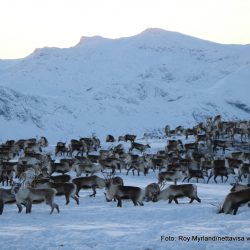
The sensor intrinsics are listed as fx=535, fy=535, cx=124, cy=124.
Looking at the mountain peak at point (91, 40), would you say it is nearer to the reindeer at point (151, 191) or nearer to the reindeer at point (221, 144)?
the reindeer at point (221, 144)

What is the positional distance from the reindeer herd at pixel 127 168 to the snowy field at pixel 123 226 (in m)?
0.46

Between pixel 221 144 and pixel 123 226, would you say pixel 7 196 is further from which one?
pixel 221 144

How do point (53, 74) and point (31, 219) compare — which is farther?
point (53, 74)

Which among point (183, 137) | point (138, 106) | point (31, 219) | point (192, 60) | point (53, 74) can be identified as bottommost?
point (31, 219)

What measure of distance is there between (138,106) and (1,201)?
Answer: 227ft

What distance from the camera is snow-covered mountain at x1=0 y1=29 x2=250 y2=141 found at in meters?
72.2

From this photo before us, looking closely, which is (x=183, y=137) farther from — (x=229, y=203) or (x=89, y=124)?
(x=89, y=124)

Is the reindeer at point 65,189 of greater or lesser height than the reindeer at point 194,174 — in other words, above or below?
below

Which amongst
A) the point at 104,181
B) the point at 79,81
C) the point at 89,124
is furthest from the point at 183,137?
the point at 79,81

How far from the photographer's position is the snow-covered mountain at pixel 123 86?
7219cm

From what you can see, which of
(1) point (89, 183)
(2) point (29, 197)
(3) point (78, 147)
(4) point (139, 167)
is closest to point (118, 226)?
(2) point (29, 197)

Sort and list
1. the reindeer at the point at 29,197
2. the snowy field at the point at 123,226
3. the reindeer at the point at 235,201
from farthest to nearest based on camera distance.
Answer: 1. the reindeer at the point at 29,197
2. the reindeer at the point at 235,201
3. the snowy field at the point at 123,226

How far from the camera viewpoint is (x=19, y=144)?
125 feet

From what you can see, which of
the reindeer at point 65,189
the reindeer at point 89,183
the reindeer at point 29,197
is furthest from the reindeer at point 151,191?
the reindeer at point 29,197
